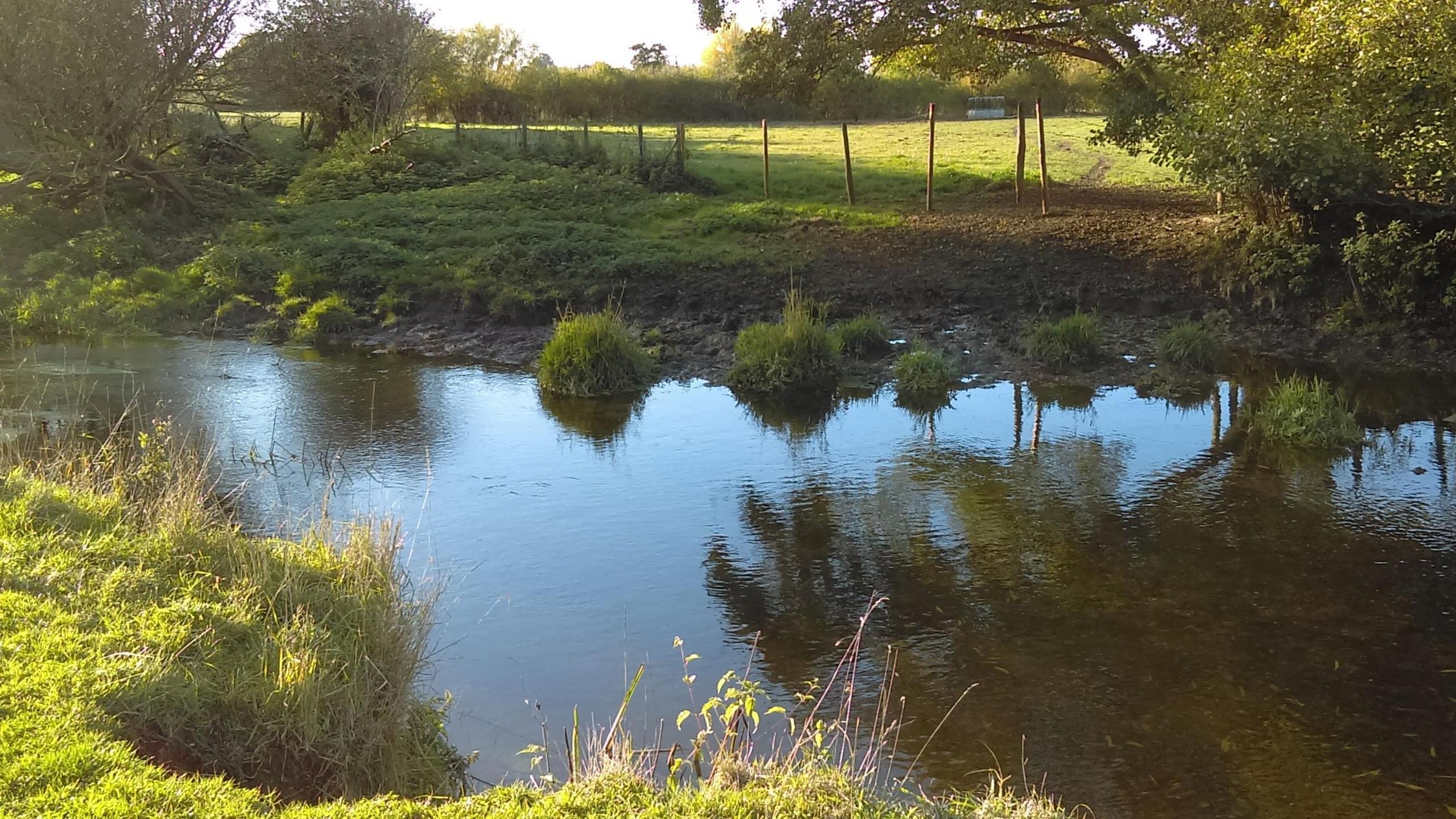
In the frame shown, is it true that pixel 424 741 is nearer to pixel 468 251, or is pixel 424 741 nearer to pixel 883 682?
pixel 883 682

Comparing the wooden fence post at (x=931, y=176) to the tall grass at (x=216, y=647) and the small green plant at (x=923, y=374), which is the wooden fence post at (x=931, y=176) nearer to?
the small green plant at (x=923, y=374)

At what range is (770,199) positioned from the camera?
875 inches

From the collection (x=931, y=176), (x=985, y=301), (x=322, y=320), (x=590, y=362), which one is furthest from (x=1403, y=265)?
(x=322, y=320)

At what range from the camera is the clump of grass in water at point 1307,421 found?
35.4 ft

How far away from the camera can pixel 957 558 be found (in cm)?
807

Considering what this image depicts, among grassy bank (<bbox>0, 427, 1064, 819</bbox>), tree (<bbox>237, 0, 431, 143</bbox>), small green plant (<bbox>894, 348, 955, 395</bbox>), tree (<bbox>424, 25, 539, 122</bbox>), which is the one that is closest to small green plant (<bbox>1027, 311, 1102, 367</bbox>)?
small green plant (<bbox>894, 348, 955, 395</bbox>)

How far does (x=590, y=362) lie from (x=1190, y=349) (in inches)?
277

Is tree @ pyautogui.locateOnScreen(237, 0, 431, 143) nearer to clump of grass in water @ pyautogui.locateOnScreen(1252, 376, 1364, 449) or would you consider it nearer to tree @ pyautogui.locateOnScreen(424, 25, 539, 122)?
tree @ pyautogui.locateOnScreen(424, 25, 539, 122)

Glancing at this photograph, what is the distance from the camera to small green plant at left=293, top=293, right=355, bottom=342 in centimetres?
1617

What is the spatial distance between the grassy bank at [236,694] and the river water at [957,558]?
2.04 ft

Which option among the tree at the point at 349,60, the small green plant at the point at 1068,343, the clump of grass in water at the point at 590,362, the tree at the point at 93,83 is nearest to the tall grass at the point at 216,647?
the clump of grass in water at the point at 590,362

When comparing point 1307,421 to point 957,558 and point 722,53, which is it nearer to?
point 957,558

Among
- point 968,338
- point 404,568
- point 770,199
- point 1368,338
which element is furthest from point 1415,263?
point 404,568

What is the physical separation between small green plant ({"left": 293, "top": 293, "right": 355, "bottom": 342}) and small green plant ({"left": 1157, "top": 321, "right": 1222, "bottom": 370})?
36.6 feet
